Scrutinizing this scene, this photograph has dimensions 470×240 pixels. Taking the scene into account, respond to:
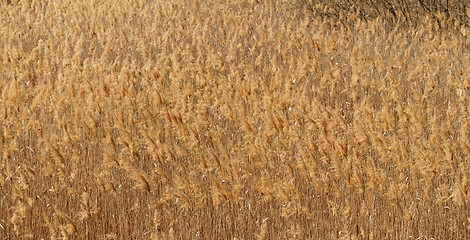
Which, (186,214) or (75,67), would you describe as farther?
(75,67)

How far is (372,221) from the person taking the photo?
9.73ft

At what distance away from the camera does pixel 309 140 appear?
309 centimetres

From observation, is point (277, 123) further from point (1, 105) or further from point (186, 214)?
point (1, 105)

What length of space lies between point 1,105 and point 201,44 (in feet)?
6.93

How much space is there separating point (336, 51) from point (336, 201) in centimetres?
265

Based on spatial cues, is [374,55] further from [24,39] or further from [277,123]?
[24,39]

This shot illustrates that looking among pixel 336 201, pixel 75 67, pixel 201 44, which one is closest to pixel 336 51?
pixel 201 44

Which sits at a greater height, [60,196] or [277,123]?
[277,123]

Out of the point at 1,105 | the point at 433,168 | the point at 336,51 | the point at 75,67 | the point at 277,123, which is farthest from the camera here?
the point at 336,51

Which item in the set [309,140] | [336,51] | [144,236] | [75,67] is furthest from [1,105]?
[336,51]

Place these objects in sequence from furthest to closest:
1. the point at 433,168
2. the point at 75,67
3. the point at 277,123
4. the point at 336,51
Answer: the point at 336,51, the point at 75,67, the point at 277,123, the point at 433,168

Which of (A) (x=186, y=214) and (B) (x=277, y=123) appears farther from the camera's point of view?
(B) (x=277, y=123)

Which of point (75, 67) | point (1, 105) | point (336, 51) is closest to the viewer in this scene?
point (1, 105)

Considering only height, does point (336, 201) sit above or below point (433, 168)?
below
